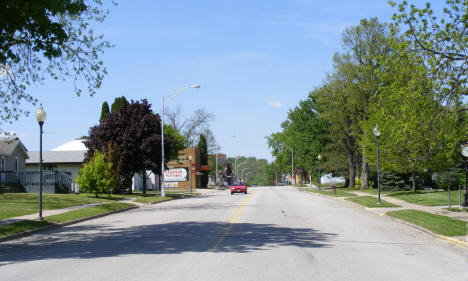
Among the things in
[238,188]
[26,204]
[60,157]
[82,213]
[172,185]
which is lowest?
[172,185]

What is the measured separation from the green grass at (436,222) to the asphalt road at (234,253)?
0.51 meters

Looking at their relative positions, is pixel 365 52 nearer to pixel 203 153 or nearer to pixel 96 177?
pixel 96 177

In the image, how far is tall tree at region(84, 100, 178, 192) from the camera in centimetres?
4116

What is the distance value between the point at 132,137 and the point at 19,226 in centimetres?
2408

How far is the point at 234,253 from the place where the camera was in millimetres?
11203

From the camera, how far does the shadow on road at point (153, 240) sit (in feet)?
38.9

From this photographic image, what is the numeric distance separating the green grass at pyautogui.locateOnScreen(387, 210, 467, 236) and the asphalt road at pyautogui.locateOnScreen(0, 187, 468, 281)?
0.51 meters

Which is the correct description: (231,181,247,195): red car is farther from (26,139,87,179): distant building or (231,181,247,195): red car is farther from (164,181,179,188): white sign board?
(164,181,179,188): white sign board

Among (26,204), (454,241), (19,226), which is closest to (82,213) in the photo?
(26,204)

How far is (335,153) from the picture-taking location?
197 feet

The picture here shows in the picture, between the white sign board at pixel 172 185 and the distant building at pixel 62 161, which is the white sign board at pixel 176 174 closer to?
the white sign board at pixel 172 185

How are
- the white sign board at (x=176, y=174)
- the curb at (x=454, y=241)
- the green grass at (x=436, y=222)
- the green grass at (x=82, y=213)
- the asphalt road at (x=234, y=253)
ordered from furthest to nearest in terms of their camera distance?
1. the white sign board at (x=176, y=174)
2. the green grass at (x=82, y=213)
3. the green grass at (x=436, y=222)
4. the curb at (x=454, y=241)
5. the asphalt road at (x=234, y=253)

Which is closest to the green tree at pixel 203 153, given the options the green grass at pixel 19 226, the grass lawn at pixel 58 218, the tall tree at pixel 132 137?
the tall tree at pixel 132 137

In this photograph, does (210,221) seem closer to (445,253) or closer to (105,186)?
(445,253)
